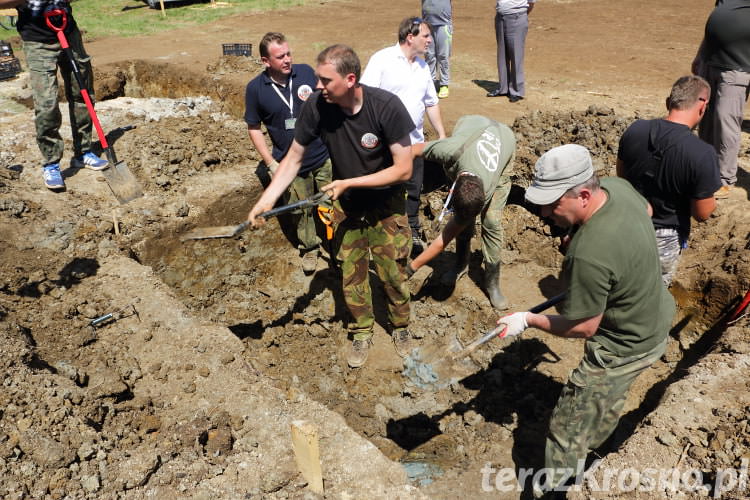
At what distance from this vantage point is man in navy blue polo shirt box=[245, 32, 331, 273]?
14.6 feet

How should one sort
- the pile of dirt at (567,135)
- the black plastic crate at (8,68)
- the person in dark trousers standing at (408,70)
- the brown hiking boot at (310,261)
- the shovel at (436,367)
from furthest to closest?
the black plastic crate at (8,68), the pile of dirt at (567,135), the brown hiking boot at (310,261), the person in dark trousers standing at (408,70), the shovel at (436,367)

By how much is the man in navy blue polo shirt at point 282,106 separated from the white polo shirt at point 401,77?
0.58 m

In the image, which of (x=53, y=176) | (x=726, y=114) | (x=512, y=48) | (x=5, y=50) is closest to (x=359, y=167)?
(x=53, y=176)

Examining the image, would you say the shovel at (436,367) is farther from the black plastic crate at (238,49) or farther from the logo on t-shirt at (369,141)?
the black plastic crate at (238,49)

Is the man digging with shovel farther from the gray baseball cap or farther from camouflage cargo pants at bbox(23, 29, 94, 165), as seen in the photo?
camouflage cargo pants at bbox(23, 29, 94, 165)

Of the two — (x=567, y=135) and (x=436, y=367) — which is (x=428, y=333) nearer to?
(x=436, y=367)

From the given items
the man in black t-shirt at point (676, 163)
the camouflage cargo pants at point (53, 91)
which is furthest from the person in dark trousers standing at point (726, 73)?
the camouflage cargo pants at point (53, 91)

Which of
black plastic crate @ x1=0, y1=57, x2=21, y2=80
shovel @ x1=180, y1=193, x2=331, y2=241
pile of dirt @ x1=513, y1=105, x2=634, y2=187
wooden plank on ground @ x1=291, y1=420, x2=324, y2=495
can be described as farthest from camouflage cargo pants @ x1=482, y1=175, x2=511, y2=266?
black plastic crate @ x1=0, y1=57, x2=21, y2=80

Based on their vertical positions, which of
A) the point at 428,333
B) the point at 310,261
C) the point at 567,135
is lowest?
the point at 428,333

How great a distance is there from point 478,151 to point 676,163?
1289 mm

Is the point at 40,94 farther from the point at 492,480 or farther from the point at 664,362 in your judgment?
the point at 664,362

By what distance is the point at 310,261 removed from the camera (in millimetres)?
5410

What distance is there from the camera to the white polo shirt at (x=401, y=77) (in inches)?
181

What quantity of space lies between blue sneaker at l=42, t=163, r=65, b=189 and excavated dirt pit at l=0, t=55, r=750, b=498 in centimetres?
14
